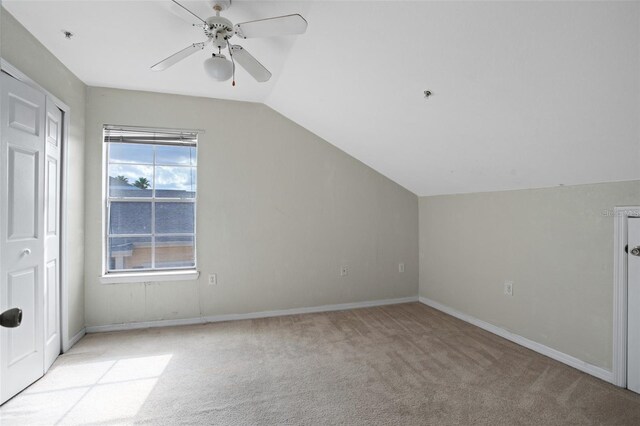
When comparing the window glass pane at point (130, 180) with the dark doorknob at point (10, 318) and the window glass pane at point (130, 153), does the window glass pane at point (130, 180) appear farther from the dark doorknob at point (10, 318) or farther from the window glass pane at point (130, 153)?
the dark doorknob at point (10, 318)

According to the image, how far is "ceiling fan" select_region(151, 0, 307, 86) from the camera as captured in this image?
5.27 feet

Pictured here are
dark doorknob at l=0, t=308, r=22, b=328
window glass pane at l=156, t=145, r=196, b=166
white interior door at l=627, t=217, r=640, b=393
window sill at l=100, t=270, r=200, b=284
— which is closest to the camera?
dark doorknob at l=0, t=308, r=22, b=328

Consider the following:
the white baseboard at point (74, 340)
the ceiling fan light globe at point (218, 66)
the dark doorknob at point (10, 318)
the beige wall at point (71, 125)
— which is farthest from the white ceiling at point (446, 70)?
the white baseboard at point (74, 340)

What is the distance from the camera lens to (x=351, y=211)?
12.8 feet

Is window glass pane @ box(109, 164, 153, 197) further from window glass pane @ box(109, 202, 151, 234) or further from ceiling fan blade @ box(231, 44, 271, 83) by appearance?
ceiling fan blade @ box(231, 44, 271, 83)

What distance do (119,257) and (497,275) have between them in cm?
385

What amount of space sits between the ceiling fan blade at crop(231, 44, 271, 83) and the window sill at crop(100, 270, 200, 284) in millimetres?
2187

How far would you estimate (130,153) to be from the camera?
3262 millimetres

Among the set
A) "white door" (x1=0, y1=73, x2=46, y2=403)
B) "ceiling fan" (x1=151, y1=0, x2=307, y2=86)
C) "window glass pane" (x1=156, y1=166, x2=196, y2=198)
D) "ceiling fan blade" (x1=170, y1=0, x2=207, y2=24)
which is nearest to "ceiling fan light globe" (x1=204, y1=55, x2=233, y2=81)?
"ceiling fan" (x1=151, y1=0, x2=307, y2=86)

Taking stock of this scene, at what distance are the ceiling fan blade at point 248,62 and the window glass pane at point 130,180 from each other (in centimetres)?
189

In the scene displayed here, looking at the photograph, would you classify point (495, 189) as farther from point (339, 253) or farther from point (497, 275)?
point (339, 253)

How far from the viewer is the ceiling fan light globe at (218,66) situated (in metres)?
1.83

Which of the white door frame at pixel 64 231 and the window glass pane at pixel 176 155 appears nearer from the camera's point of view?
the white door frame at pixel 64 231

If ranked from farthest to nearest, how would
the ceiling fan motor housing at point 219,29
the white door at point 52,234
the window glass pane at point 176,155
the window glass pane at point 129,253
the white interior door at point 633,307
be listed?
the window glass pane at point 176,155, the window glass pane at point 129,253, the white door at point 52,234, the white interior door at point 633,307, the ceiling fan motor housing at point 219,29
